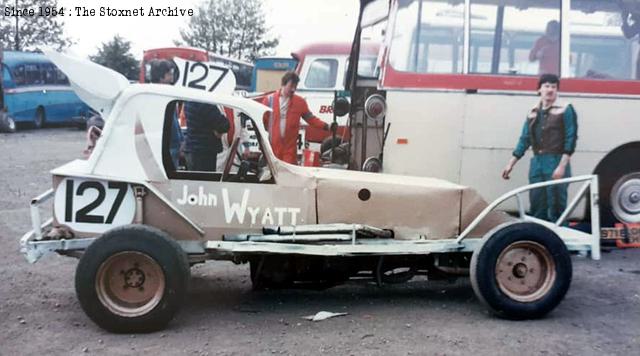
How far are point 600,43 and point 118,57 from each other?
38310 millimetres

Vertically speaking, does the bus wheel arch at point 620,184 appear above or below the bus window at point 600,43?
below

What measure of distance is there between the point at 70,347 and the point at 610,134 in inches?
251

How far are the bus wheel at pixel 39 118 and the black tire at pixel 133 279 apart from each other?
2598cm

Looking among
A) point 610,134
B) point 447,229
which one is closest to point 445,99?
point 610,134

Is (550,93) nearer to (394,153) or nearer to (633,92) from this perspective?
(633,92)

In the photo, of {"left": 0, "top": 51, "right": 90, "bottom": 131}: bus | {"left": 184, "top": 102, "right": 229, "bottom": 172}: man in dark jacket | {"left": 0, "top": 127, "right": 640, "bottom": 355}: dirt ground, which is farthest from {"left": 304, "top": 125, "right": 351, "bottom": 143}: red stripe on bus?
{"left": 0, "top": 51, "right": 90, "bottom": 131}: bus

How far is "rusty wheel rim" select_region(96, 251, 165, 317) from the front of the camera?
5.00 m

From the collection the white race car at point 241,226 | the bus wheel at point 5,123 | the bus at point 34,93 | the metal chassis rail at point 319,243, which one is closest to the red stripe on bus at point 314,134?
the white race car at point 241,226

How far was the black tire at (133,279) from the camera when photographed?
4.90 meters

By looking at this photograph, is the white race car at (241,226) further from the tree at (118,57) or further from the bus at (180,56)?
the tree at (118,57)

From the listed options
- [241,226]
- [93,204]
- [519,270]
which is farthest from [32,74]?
[519,270]

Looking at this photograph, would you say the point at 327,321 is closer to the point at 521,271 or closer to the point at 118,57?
the point at 521,271

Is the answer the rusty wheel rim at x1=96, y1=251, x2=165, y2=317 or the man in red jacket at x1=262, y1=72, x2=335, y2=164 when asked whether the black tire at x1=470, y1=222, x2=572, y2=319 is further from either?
the man in red jacket at x1=262, y1=72, x2=335, y2=164

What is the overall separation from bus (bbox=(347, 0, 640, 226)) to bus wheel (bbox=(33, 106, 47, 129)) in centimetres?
2433
